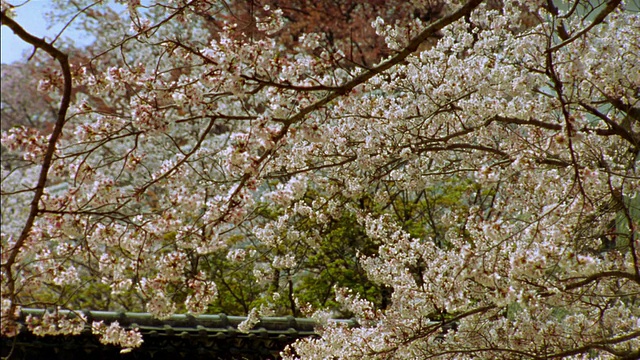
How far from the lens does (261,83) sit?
8.75ft

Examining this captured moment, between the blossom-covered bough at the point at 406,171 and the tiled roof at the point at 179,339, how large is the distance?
0.52 metres

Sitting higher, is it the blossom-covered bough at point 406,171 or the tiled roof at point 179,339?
the blossom-covered bough at point 406,171

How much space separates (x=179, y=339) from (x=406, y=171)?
224 cm

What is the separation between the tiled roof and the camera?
4.85 meters

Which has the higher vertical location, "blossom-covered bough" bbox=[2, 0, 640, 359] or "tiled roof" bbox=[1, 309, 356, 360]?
"blossom-covered bough" bbox=[2, 0, 640, 359]

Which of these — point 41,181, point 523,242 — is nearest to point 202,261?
point 523,242

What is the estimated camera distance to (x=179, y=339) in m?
5.07

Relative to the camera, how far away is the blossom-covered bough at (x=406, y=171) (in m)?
2.71

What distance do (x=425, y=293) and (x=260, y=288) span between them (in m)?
4.45

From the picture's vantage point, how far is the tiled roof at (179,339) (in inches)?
191

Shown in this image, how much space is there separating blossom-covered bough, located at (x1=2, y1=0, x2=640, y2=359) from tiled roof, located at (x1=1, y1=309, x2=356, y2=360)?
0.52 metres

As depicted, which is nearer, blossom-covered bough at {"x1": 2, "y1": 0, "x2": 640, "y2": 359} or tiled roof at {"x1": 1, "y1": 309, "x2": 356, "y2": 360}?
blossom-covered bough at {"x1": 2, "y1": 0, "x2": 640, "y2": 359}

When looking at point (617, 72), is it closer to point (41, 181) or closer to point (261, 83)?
point (261, 83)

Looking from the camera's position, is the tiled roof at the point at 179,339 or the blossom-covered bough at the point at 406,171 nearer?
the blossom-covered bough at the point at 406,171
